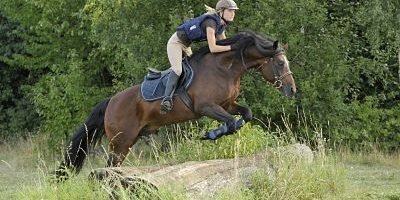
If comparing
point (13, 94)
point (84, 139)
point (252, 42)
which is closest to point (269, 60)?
point (252, 42)

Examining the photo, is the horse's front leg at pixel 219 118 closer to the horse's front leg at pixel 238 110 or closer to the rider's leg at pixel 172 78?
the horse's front leg at pixel 238 110

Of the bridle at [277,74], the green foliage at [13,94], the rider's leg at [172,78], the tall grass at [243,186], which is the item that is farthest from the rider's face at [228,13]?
the green foliage at [13,94]

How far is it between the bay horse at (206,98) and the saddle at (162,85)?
61 millimetres

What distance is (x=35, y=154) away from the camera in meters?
17.4

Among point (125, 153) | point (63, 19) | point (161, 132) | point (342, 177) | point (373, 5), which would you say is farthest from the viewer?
point (63, 19)

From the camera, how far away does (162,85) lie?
9.41 metres

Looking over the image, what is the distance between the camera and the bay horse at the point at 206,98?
8.89 metres

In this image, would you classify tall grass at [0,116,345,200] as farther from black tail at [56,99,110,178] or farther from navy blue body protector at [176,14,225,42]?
navy blue body protector at [176,14,225,42]

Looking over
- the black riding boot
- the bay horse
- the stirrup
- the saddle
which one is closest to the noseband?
the bay horse

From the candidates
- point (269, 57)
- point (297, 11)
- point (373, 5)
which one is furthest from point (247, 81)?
point (269, 57)

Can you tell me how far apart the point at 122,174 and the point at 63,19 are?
12.5 meters

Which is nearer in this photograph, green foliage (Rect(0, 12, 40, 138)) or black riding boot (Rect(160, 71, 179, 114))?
black riding boot (Rect(160, 71, 179, 114))

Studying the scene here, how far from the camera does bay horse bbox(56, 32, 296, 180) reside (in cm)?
889

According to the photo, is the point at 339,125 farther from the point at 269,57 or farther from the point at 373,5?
the point at 269,57
